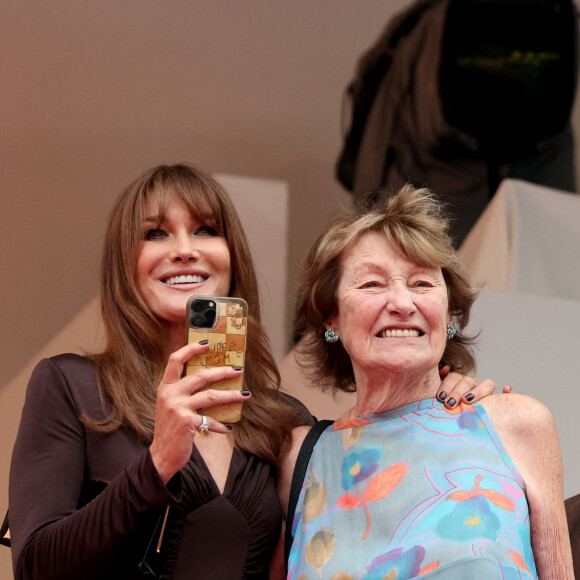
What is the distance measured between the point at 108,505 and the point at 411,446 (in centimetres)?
55

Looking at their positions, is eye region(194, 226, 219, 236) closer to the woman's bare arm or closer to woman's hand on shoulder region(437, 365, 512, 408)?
woman's hand on shoulder region(437, 365, 512, 408)

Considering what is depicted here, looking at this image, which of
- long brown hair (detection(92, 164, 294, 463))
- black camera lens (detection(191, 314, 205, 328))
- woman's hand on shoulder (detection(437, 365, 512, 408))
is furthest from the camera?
long brown hair (detection(92, 164, 294, 463))

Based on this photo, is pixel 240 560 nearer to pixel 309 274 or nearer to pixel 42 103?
pixel 309 274

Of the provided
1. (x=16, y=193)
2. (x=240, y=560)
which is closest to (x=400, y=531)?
(x=240, y=560)

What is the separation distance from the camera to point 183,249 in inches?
74.4

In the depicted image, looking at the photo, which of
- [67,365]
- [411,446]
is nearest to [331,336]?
[411,446]

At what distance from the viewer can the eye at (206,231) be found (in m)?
1.98

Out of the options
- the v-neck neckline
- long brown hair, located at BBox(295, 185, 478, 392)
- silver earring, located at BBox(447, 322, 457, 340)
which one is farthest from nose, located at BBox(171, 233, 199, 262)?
silver earring, located at BBox(447, 322, 457, 340)

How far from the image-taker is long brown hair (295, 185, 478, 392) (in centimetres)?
180

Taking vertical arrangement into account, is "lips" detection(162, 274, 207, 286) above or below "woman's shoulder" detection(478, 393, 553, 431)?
above

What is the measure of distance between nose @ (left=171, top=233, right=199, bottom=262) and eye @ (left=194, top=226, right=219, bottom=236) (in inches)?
1.8

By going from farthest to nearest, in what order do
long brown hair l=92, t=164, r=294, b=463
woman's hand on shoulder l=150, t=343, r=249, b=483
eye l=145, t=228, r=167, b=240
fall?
eye l=145, t=228, r=167, b=240 < long brown hair l=92, t=164, r=294, b=463 < woman's hand on shoulder l=150, t=343, r=249, b=483

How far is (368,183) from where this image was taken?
354cm

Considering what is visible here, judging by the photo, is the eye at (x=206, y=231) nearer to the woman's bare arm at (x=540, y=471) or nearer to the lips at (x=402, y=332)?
the lips at (x=402, y=332)
